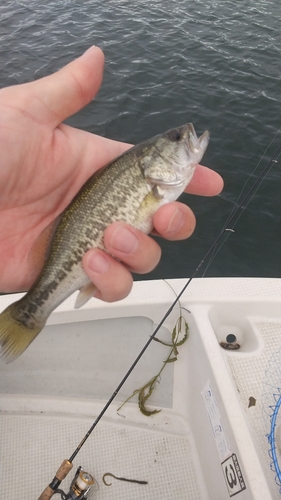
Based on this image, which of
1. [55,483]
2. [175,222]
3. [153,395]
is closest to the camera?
[175,222]

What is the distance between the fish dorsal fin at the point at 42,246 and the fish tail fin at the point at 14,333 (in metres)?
0.37

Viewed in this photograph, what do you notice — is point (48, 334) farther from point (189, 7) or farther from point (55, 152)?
point (189, 7)

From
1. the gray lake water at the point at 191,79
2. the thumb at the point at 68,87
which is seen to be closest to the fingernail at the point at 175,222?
the thumb at the point at 68,87

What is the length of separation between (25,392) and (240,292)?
2913mm

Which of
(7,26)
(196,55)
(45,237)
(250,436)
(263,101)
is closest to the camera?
(45,237)

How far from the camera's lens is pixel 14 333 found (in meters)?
3.00

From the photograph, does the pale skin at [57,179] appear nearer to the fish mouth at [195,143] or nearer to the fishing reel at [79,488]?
the fish mouth at [195,143]

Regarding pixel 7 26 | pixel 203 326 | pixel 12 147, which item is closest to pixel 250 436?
pixel 203 326

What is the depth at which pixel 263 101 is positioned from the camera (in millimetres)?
11992

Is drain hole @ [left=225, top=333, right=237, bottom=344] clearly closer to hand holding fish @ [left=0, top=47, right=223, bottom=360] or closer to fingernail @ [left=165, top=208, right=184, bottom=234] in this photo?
hand holding fish @ [left=0, top=47, right=223, bottom=360]

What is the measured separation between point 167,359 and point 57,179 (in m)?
2.39

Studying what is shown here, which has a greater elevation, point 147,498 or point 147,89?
point 147,89

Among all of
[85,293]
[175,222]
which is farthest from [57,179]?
[175,222]

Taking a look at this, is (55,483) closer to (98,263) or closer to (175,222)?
(98,263)
